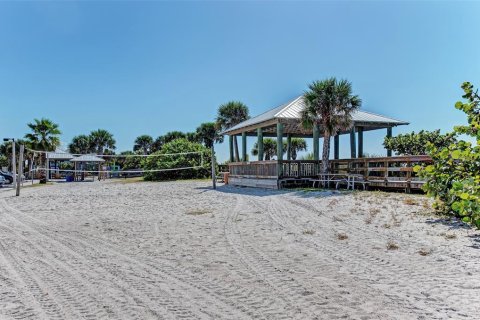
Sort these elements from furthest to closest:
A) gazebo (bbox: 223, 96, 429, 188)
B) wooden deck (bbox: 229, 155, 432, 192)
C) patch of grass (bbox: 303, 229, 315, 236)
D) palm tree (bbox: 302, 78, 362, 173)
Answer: palm tree (bbox: 302, 78, 362, 173) < gazebo (bbox: 223, 96, 429, 188) < wooden deck (bbox: 229, 155, 432, 192) < patch of grass (bbox: 303, 229, 315, 236)

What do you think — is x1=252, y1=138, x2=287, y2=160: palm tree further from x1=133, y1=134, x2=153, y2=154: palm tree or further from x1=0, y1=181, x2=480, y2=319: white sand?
x1=0, y1=181, x2=480, y2=319: white sand

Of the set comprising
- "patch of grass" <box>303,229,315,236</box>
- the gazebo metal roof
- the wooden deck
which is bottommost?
"patch of grass" <box>303,229,315,236</box>

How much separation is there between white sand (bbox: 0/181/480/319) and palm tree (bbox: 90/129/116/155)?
45.8 metres

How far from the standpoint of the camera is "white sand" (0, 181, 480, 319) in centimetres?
333

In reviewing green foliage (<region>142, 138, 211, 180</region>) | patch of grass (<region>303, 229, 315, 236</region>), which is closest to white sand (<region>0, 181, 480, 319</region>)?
patch of grass (<region>303, 229, 315, 236</region>)

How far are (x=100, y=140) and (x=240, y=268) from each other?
2036 inches

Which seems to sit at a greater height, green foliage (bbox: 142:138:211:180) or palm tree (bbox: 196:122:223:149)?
palm tree (bbox: 196:122:223:149)

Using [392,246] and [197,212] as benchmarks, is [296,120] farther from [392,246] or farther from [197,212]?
[392,246]

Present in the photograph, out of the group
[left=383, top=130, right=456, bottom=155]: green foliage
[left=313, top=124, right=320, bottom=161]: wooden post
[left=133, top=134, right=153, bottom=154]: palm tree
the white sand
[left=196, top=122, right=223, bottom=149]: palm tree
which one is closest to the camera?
the white sand

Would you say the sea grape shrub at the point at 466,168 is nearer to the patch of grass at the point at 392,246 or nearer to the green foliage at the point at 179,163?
the patch of grass at the point at 392,246

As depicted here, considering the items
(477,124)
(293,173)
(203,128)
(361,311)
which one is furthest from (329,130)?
(203,128)

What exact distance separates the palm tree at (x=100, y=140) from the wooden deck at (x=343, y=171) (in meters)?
34.2

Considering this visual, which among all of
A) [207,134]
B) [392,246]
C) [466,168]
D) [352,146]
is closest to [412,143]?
[352,146]

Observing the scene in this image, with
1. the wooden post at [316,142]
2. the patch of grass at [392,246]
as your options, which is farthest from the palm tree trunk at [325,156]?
the patch of grass at [392,246]
